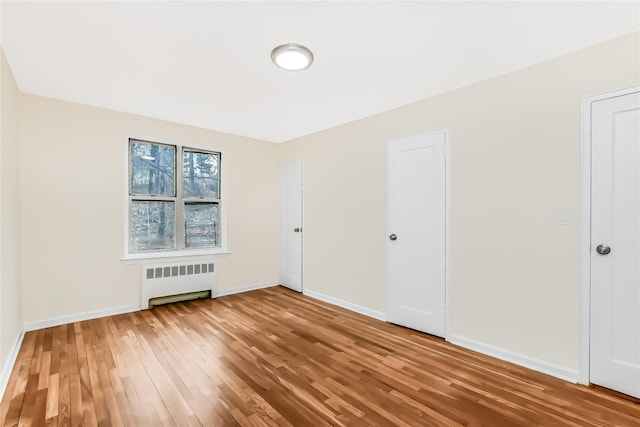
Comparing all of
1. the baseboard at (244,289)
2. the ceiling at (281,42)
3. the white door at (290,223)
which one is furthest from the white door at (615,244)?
the baseboard at (244,289)

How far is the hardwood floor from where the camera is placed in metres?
1.85

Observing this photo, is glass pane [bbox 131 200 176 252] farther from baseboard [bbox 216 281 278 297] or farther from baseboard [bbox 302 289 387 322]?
baseboard [bbox 302 289 387 322]

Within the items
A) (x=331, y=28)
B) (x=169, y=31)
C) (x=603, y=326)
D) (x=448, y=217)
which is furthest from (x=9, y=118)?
(x=603, y=326)

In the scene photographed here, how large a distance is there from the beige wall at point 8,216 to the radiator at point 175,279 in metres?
1.18

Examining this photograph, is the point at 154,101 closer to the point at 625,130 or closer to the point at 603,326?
the point at 625,130

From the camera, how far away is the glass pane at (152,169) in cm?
396

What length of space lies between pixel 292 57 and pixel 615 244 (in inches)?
109

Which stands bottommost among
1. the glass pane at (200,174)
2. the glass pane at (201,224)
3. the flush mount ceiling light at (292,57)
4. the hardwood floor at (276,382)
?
the hardwood floor at (276,382)

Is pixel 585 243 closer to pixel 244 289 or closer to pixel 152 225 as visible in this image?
pixel 244 289

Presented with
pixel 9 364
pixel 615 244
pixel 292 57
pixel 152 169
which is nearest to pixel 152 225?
pixel 152 169

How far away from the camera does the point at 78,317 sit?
3.45 meters

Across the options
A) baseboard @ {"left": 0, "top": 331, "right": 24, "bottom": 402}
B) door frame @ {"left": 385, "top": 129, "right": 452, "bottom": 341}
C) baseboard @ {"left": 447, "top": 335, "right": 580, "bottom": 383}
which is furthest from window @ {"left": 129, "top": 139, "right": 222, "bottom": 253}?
baseboard @ {"left": 447, "top": 335, "right": 580, "bottom": 383}

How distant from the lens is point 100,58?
241 centimetres

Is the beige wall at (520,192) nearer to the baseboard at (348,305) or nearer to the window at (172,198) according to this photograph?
the baseboard at (348,305)
